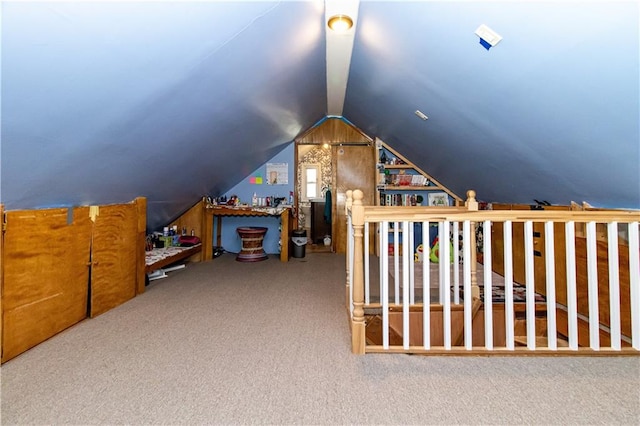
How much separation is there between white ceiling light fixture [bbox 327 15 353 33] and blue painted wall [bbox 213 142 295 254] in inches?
119

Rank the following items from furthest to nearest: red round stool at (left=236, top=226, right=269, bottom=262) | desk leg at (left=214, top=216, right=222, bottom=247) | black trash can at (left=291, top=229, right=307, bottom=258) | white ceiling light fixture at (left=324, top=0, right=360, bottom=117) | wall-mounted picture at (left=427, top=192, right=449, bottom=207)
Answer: desk leg at (left=214, top=216, right=222, bottom=247) → wall-mounted picture at (left=427, top=192, right=449, bottom=207) → black trash can at (left=291, top=229, right=307, bottom=258) → red round stool at (left=236, top=226, right=269, bottom=262) → white ceiling light fixture at (left=324, top=0, right=360, bottom=117)

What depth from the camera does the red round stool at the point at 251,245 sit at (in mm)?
4352

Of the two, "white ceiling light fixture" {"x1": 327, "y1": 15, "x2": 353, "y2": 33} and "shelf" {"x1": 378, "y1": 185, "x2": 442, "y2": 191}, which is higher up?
"white ceiling light fixture" {"x1": 327, "y1": 15, "x2": 353, "y2": 33}

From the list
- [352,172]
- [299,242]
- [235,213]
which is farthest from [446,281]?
[352,172]

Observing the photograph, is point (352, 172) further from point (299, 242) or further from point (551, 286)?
point (551, 286)

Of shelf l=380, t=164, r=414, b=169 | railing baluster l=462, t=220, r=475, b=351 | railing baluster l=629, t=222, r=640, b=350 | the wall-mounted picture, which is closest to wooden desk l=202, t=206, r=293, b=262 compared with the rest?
shelf l=380, t=164, r=414, b=169

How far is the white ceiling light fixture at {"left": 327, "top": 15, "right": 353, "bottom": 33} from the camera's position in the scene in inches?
80.9

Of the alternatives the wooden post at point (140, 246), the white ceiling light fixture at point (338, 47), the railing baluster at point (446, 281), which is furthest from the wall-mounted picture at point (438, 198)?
the wooden post at point (140, 246)

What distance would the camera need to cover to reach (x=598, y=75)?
134cm

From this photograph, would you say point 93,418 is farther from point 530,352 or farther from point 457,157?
point 457,157

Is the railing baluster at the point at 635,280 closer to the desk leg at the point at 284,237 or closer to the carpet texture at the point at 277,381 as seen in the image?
the carpet texture at the point at 277,381

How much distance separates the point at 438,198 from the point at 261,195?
3147 millimetres

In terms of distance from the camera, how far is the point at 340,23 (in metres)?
2.09

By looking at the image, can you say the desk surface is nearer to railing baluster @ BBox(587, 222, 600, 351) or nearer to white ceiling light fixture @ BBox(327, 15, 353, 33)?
white ceiling light fixture @ BBox(327, 15, 353, 33)
